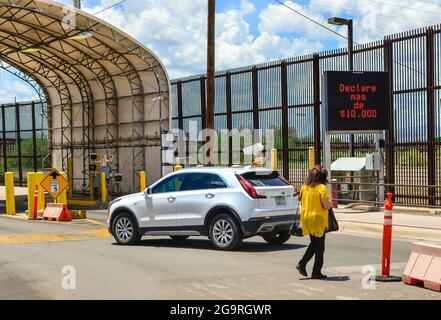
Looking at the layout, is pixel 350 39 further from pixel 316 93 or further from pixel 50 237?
pixel 50 237

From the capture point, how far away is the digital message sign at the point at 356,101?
59.8 feet

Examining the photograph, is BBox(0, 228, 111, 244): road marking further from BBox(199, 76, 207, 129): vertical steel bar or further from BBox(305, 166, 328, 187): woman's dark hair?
BBox(199, 76, 207, 129): vertical steel bar

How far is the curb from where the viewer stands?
44.0 feet

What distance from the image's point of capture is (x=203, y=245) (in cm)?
1269

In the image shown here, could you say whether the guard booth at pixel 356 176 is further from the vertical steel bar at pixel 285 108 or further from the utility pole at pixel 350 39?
the vertical steel bar at pixel 285 108

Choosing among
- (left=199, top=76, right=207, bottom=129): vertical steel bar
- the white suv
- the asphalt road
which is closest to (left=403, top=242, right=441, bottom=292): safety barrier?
the asphalt road

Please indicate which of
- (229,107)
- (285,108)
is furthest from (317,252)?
(229,107)

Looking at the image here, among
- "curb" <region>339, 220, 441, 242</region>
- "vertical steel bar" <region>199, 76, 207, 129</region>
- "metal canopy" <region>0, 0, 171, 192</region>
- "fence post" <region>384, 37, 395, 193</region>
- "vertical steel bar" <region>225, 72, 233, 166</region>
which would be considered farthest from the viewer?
"vertical steel bar" <region>199, 76, 207, 129</region>

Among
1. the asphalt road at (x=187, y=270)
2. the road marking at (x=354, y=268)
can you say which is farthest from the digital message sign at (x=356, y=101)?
the road marking at (x=354, y=268)

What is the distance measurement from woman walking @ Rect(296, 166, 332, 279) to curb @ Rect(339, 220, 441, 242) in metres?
5.43

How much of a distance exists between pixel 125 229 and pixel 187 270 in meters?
3.86

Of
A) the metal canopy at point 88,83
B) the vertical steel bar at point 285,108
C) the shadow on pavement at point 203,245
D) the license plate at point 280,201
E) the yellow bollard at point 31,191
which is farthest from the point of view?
the metal canopy at point 88,83

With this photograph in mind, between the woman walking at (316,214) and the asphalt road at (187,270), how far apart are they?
0.90 ft

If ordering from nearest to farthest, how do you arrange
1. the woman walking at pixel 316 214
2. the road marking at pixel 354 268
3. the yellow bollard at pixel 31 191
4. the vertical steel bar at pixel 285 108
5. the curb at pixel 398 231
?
the woman walking at pixel 316 214
the road marking at pixel 354 268
the curb at pixel 398 231
the yellow bollard at pixel 31 191
the vertical steel bar at pixel 285 108
